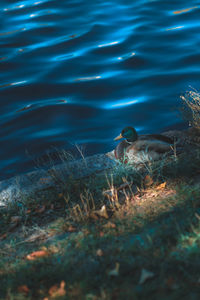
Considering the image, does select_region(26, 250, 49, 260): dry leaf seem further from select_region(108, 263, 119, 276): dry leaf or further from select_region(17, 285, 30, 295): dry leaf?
select_region(108, 263, 119, 276): dry leaf

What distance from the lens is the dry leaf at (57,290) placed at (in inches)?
98.7

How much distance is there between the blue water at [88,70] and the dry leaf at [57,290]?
352 cm

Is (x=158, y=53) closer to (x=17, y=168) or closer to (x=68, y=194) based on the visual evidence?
(x=17, y=168)

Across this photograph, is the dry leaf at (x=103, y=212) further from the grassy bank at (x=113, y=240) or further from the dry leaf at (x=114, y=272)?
the dry leaf at (x=114, y=272)

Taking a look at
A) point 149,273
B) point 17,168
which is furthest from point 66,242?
point 17,168

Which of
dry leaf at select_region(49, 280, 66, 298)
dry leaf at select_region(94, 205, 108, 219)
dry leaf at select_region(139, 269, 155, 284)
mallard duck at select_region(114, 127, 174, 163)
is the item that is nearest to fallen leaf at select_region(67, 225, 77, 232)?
dry leaf at select_region(94, 205, 108, 219)

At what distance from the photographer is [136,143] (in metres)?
4.80

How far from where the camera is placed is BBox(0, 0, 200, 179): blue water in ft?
22.2

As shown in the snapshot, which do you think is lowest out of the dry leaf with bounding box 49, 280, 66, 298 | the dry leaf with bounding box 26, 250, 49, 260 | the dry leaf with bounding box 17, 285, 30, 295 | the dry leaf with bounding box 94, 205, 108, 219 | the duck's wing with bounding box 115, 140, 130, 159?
the duck's wing with bounding box 115, 140, 130, 159

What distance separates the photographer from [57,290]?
2.56 m

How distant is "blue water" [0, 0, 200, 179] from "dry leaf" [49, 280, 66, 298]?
352cm

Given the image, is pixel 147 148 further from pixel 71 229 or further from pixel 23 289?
pixel 23 289

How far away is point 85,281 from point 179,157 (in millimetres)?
1995

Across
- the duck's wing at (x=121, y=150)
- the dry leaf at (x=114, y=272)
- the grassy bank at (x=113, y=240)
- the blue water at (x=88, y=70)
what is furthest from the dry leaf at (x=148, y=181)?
the blue water at (x=88, y=70)
